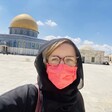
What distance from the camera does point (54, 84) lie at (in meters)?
1.80

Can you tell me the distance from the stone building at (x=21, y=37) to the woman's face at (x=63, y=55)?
51.5 metres

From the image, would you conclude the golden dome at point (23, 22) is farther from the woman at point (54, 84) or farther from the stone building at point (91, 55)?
the woman at point (54, 84)

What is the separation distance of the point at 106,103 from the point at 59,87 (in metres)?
4.88

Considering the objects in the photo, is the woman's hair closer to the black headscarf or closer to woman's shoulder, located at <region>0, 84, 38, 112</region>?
the black headscarf

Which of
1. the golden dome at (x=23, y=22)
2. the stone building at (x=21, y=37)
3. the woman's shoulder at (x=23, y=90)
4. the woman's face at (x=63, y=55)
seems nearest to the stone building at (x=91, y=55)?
the stone building at (x=21, y=37)

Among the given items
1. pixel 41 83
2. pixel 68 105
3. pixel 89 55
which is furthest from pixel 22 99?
pixel 89 55

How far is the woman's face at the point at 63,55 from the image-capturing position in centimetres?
186

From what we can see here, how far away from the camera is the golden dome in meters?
52.7

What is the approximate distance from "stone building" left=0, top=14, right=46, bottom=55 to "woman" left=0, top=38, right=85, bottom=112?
169ft

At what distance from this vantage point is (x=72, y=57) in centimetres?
189

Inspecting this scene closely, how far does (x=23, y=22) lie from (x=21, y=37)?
3162 millimetres

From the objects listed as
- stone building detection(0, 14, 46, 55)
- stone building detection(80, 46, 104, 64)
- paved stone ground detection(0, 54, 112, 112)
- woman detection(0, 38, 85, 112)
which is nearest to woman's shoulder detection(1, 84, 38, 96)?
woman detection(0, 38, 85, 112)

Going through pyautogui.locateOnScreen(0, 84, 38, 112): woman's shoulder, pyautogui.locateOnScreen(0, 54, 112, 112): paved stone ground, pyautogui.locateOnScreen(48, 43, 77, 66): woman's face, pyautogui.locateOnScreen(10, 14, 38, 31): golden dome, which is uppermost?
pyautogui.locateOnScreen(10, 14, 38, 31): golden dome

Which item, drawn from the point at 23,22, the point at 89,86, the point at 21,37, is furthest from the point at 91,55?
the point at 89,86
